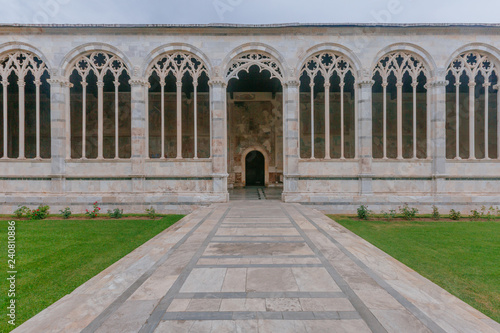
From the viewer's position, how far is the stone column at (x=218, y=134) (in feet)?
40.2

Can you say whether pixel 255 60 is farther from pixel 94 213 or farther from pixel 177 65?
pixel 94 213

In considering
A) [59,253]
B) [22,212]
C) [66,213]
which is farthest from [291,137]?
[22,212]

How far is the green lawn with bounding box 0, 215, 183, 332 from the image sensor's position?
164 inches

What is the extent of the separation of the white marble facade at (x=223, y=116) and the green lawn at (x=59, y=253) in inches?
102

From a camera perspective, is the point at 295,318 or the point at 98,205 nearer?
the point at 295,318

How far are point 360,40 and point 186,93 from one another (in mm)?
11567

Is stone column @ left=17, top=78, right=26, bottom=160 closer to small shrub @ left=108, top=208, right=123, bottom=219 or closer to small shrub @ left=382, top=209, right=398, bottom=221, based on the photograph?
small shrub @ left=108, top=208, right=123, bottom=219

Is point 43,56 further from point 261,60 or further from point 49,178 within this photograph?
point 261,60

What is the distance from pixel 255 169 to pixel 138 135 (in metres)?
10.9

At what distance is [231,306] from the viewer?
325 cm

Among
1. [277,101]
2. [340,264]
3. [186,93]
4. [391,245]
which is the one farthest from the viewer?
[277,101]

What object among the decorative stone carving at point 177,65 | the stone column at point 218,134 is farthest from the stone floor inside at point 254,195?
the decorative stone carving at point 177,65

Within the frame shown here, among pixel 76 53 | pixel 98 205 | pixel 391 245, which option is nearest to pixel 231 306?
pixel 391 245

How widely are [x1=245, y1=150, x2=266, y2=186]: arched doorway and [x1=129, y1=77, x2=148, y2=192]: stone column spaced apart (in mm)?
10086
